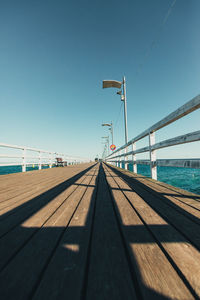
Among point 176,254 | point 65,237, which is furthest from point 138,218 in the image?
point 65,237

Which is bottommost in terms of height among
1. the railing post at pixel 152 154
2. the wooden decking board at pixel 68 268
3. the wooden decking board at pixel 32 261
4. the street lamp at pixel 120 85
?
the wooden decking board at pixel 32 261

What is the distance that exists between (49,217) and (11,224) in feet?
0.95

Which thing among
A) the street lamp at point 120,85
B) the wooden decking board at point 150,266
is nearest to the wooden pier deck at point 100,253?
the wooden decking board at point 150,266

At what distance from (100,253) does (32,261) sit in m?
0.35

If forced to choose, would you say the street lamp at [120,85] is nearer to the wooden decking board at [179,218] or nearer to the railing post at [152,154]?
the railing post at [152,154]

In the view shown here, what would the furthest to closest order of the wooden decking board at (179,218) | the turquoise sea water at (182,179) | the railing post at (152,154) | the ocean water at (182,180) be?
the turquoise sea water at (182,179), the ocean water at (182,180), the railing post at (152,154), the wooden decking board at (179,218)

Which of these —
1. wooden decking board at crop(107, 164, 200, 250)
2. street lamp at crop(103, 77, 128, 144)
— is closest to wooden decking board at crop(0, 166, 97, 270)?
wooden decking board at crop(107, 164, 200, 250)

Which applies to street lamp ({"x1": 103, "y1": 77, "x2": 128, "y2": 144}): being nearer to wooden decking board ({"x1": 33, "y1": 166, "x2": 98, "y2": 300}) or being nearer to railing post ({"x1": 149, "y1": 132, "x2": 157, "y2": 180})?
railing post ({"x1": 149, "y1": 132, "x2": 157, "y2": 180})

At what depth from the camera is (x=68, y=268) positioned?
63 cm

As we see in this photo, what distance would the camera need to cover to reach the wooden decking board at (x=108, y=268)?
1.69 feet

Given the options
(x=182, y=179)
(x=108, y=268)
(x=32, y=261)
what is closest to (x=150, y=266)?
(x=108, y=268)

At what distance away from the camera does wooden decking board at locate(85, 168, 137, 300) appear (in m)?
0.51

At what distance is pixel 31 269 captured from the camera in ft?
2.07

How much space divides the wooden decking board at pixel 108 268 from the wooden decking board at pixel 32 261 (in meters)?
0.24
